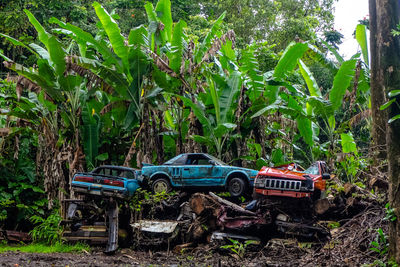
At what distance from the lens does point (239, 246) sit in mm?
8141

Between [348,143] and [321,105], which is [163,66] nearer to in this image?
[321,105]

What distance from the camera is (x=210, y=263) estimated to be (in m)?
7.59

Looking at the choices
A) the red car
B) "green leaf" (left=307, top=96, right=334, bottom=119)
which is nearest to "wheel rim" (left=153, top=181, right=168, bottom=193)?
the red car

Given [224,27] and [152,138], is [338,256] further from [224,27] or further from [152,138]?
[224,27]

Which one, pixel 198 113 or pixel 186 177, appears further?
pixel 198 113

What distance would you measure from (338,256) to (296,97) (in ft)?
19.5

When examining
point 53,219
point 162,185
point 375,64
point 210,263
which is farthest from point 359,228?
point 53,219

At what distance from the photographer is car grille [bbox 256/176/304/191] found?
7.95 metres

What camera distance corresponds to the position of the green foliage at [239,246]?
781 centimetres

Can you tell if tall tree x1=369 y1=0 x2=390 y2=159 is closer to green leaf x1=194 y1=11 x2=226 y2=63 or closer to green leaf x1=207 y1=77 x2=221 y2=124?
green leaf x1=207 y1=77 x2=221 y2=124

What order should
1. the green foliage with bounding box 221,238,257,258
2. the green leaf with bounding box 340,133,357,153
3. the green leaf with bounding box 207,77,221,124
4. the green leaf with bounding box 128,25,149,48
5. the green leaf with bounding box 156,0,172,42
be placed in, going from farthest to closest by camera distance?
the green leaf with bounding box 156,0,172,42
the green leaf with bounding box 340,133,357,153
the green leaf with bounding box 207,77,221,124
the green leaf with bounding box 128,25,149,48
the green foliage with bounding box 221,238,257,258

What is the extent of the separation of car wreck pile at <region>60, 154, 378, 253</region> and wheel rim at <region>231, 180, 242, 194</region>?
2cm

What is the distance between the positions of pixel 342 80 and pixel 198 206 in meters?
4.60

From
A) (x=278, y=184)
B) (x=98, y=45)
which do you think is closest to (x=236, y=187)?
(x=278, y=184)
